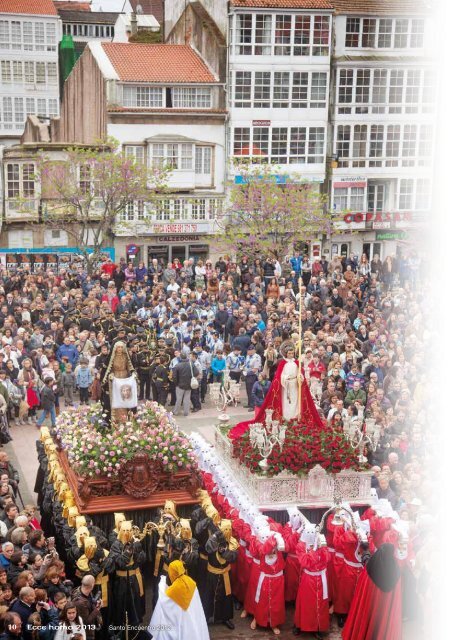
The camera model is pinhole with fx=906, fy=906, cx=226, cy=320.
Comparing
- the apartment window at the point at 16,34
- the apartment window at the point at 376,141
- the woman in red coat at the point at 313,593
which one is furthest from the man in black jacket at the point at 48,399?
the apartment window at the point at 16,34

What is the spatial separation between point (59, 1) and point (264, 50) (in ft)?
102

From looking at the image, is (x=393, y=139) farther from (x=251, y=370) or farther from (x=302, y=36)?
(x=251, y=370)

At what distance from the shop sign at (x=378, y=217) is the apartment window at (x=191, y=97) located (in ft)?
29.3

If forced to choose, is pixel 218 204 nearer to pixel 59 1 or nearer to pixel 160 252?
pixel 160 252

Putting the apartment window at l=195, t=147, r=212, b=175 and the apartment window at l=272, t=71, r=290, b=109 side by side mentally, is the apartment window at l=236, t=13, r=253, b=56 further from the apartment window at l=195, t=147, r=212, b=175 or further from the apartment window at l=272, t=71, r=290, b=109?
the apartment window at l=195, t=147, r=212, b=175

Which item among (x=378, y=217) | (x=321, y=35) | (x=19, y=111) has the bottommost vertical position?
(x=378, y=217)

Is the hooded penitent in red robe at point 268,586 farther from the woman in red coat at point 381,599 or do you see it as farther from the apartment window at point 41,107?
the apartment window at point 41,107

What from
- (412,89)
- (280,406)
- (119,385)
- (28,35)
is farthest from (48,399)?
(28,35)

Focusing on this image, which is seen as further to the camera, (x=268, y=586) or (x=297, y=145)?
(x=297, y=145)

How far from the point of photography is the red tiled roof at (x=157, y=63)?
43.5 metres

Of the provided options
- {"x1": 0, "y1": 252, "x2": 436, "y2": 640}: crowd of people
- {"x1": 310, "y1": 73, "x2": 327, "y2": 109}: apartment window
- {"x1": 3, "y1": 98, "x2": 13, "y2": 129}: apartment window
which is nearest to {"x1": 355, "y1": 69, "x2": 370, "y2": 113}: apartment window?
{"x1": 310, "y1": 73, "x2": 327, "y2": 109}: apartment window

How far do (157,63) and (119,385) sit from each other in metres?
32.0

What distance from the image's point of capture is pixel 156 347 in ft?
76.9

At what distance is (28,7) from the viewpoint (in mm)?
56469
